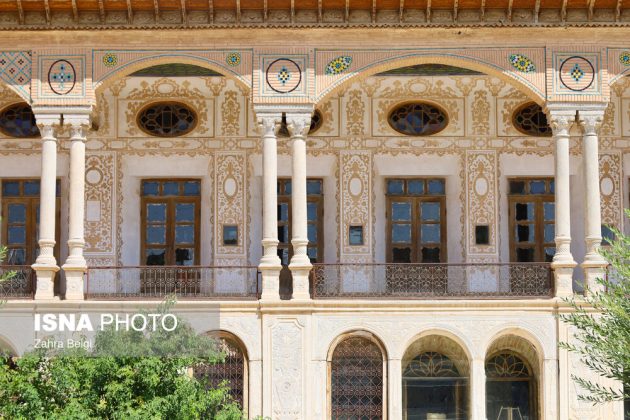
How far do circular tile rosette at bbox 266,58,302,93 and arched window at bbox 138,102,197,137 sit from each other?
251cm

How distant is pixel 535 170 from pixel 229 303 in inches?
215

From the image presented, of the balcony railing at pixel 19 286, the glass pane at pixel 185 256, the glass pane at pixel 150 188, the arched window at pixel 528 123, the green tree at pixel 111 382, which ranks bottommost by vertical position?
the green tree at pixel 111 382

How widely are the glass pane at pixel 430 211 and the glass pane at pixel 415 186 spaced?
0.22 m

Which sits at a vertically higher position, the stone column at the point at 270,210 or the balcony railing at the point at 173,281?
the stone column at the point at 270,210

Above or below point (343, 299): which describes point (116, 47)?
above

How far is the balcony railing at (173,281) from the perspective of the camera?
18469 millimetres

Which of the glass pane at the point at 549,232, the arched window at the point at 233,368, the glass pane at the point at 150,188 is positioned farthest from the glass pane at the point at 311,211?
the glass pane at the point at 549,232

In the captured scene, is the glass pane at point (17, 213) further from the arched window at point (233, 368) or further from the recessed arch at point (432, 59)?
the recessed arch at point (432, 59)

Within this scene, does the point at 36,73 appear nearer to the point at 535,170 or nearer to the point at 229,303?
the point at 229,303

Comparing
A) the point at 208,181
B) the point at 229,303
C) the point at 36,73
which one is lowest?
the point at 229,303

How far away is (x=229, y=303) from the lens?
1692 cm

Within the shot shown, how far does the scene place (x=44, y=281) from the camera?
1698 centimetres

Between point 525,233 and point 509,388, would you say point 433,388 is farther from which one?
point 525,233

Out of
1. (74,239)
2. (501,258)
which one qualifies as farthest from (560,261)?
(74,239)
